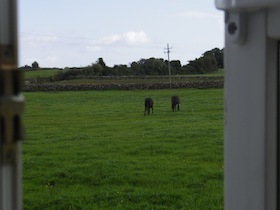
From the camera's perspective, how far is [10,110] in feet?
2.60

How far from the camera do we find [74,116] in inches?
1008

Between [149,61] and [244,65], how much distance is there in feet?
189

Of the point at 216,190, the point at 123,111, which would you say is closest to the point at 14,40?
the point at 216,190

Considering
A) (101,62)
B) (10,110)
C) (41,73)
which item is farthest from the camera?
(101,62)

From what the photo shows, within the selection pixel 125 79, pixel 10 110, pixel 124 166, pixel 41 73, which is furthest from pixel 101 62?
pixel 10 110

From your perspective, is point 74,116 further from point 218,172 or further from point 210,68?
point 210,68

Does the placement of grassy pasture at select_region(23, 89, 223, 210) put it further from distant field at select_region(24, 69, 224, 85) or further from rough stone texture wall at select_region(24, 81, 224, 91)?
distant field at select_region(24, 69, 224, 85)

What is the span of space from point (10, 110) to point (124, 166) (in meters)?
10.2

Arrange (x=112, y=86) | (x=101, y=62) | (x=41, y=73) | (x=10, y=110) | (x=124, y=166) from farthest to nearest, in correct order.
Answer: (x=101, y=62) < (x=41, y=73) < (x=112, y=86) < (x=124, y=166) < (x=10, y=110)

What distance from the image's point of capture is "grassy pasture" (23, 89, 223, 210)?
322 inches

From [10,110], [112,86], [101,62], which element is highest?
[101,62]

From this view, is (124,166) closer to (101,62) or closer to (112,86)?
(112,86)

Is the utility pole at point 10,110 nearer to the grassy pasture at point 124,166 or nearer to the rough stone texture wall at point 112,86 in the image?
the grassy pasture at point 124,166

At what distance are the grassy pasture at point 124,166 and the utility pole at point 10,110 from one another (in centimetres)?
707
